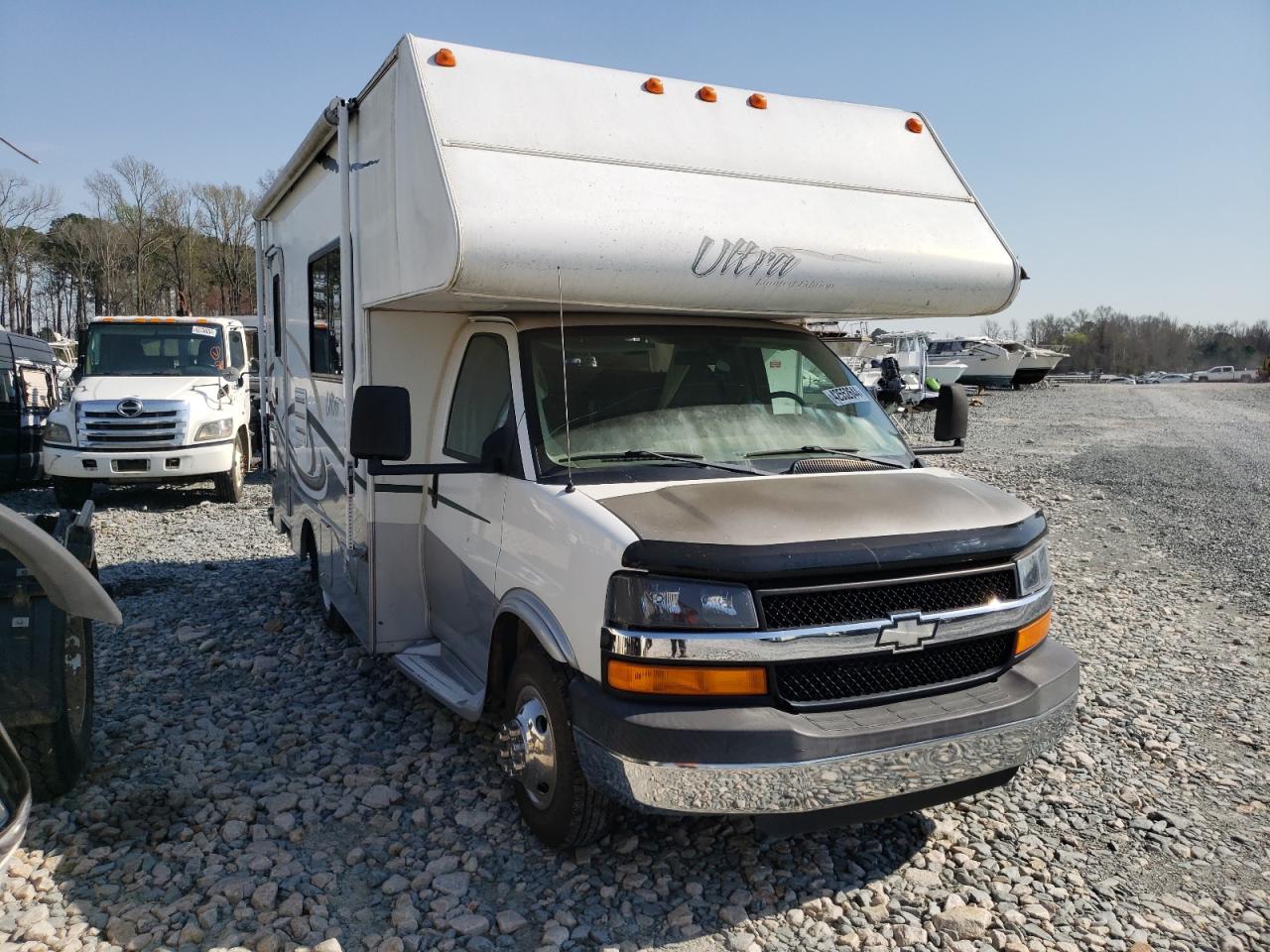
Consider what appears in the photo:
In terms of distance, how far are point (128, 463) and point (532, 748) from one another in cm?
991

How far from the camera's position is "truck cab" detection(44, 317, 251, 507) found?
38.8ft

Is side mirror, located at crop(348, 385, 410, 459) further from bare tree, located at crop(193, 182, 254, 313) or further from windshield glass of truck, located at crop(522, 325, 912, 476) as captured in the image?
bare tree, located at crop(193, 182, 254, 313)

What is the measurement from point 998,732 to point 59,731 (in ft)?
12.1

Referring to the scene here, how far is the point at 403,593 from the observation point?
17.0 ft

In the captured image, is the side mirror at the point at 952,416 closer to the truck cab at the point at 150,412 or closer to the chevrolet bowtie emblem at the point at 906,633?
the chevrolet bowtie emblem at the point at 906,633

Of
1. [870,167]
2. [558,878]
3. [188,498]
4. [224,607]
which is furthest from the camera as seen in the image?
[188,498]

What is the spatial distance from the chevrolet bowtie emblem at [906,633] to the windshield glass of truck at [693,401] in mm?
996

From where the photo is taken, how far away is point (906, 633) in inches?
130

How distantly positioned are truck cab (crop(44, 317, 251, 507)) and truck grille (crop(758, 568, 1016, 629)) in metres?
10.6

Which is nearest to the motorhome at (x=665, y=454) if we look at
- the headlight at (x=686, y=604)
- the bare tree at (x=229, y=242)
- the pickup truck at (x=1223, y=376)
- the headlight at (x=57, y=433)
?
the headlight at (x=686, y=604)

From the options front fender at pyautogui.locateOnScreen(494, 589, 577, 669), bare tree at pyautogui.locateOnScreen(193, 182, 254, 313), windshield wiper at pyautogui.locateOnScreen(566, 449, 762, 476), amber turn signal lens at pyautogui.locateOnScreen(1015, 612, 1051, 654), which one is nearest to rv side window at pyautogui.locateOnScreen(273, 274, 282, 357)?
windshield wiper at pyautogui.locateOnScreen(566, 449, 762, 476)

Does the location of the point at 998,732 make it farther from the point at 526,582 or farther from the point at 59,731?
the point at 59,731

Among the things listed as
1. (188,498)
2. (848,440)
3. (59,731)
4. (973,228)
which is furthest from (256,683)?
(188,498)

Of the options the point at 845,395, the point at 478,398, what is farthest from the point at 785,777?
the point at 478,398
